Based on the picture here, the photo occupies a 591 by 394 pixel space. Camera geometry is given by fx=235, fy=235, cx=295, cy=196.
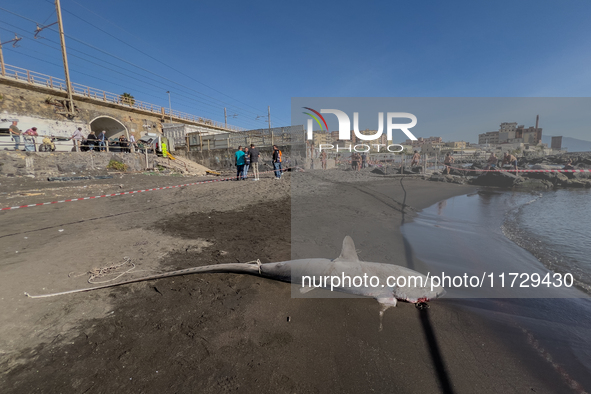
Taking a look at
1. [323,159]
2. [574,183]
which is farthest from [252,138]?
[574,183]

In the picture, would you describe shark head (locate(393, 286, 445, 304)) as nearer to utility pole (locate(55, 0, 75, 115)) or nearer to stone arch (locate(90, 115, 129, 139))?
utility pole (locate(55, 0, 75, 115))

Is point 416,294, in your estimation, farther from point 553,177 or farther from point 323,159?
point 323,159

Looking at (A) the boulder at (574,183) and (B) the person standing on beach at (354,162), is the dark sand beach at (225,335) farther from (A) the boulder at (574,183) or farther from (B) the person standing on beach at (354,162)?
(B) the person standing on beach at (354,162)

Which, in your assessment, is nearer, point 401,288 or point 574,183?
point 401,288

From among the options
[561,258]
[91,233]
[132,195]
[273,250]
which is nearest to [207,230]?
[273,250]

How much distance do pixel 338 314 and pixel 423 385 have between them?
1.05 m

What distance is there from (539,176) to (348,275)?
61.3 feet

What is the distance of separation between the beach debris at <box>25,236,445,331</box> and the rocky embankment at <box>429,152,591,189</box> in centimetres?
1660

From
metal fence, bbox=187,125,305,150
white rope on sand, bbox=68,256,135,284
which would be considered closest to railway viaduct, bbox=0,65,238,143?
metal fence, bbox=187,125,305,150

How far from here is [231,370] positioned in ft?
6.95

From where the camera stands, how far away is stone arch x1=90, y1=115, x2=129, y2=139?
92.3 feet

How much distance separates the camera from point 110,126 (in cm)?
2934

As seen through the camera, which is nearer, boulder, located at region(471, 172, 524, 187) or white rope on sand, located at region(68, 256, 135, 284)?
white rope on sand, located at region(68, 256, 135, 284)

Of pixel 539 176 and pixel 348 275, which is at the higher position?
pixel 539 176
